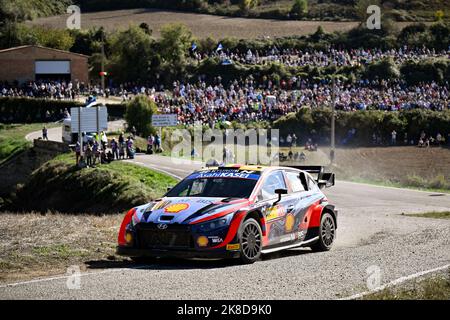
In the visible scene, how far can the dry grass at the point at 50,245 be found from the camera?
39.7 ft

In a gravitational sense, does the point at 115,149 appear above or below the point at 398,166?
above

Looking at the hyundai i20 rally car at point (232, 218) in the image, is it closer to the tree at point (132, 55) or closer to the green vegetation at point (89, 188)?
the green vegetation at point (89, 188)

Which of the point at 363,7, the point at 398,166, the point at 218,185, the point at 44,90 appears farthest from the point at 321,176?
the point at 363,7

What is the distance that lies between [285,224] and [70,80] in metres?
62.4

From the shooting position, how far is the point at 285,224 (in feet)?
44.2

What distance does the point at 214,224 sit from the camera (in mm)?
12070

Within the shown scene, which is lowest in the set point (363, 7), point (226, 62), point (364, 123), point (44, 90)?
point (364, 123)

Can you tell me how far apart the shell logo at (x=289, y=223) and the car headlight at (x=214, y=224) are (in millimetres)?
1658

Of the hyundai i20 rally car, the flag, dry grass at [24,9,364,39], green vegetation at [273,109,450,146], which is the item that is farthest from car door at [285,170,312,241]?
dry grass at [24,9,364,39]

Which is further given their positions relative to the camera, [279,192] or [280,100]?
[280,100]

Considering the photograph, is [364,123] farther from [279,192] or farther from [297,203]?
[279,192]

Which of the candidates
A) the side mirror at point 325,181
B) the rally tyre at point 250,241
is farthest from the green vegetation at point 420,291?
the side mirror at point 325,181

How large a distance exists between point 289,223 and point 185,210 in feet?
6.96
